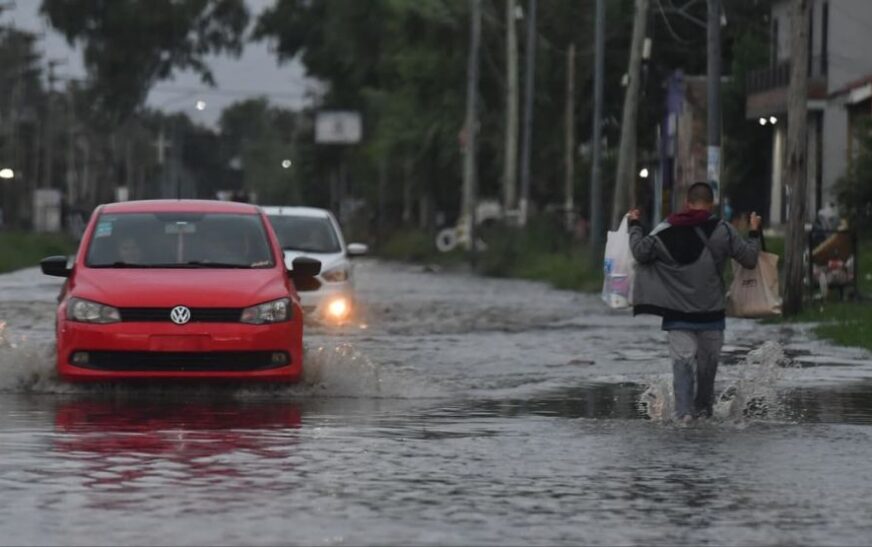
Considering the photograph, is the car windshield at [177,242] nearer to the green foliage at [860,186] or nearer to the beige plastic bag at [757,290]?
the beige plastic bag at [757,290]

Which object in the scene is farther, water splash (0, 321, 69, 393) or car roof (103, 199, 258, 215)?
car roof (103, 199, 258, 215)

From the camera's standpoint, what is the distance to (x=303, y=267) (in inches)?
734

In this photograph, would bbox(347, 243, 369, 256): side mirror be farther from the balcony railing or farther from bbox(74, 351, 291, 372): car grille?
the balcony railing

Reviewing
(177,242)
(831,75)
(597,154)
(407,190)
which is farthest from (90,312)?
(407,190)

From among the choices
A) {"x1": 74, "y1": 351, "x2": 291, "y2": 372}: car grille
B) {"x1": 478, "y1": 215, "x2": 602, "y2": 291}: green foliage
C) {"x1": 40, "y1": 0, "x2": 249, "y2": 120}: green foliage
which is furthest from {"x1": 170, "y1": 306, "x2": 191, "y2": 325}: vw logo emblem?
{"x1": 40, "y1": 0, "x2": 249, "y2": 120}: green foliage

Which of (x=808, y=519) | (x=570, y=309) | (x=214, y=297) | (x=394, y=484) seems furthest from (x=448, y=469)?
(x=570, y=309)

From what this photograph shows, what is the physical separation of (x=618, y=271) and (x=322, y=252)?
1097cm

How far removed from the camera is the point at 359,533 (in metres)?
10.2

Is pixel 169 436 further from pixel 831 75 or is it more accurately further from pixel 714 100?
pixel 831 75

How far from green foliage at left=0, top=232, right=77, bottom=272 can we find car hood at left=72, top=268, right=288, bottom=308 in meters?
39.0

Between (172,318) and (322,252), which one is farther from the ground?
(322,252)

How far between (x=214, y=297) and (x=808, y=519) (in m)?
7.06

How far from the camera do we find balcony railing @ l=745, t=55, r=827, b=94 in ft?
184

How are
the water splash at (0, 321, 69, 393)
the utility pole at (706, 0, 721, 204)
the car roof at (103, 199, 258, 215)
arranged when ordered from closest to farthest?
the water splash at (0, 321, 69, 393) → the car roof at (103, 199, 258, 215) → the utility pole at (706, 0, 721, 204)
